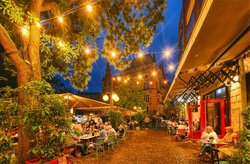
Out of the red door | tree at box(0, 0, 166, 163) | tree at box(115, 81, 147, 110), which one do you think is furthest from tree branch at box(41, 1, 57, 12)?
tree at box(115, 81, 147, 110)

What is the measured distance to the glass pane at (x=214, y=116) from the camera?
44.4 feet

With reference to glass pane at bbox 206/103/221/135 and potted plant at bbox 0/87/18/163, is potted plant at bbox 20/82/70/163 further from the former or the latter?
glass pane at bbox 206/103/221/135

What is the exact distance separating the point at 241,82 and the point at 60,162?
6.37m

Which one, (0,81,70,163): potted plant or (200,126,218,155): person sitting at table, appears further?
(200,126,218,155): person sitting at table

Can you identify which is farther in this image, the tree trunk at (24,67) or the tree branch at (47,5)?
the tree branch at (47,5)

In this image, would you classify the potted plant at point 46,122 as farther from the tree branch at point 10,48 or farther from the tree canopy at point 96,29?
the tree canopy at point 96,29

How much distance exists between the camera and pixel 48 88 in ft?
17.1

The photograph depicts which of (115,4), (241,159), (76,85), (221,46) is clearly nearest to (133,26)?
(115,4)

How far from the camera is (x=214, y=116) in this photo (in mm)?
14711

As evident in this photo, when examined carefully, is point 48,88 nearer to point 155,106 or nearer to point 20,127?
point 20,127

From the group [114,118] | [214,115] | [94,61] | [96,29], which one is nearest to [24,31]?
[96,29]

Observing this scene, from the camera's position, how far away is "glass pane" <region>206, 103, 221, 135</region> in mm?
13530

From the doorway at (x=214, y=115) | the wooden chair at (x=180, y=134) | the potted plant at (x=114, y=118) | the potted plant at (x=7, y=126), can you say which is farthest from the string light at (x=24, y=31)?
the potted plant at (x=114, y=118)

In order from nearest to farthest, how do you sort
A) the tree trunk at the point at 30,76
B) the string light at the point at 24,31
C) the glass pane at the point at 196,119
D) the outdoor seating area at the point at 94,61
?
1. the outdoor seating area at the point at 94,61
2. the tree trunk at the point at 30,76
3. the string light at the point at 24,31
4. the glass pane at the point at 196,119
